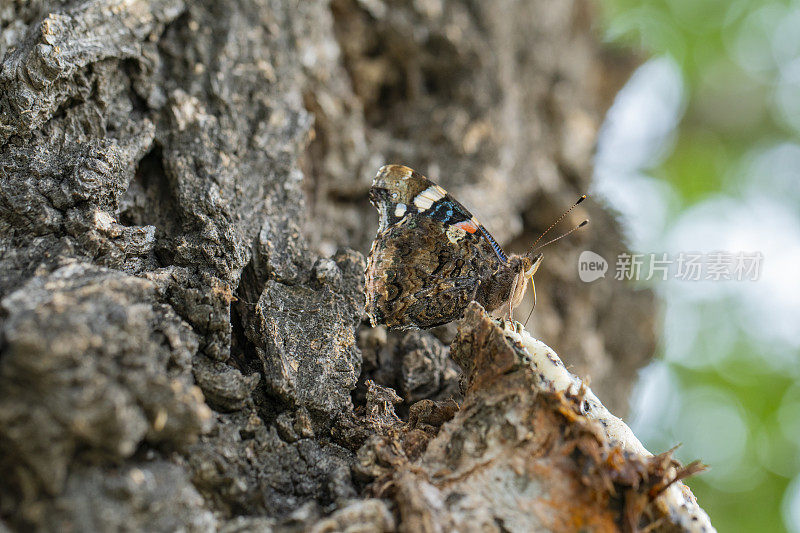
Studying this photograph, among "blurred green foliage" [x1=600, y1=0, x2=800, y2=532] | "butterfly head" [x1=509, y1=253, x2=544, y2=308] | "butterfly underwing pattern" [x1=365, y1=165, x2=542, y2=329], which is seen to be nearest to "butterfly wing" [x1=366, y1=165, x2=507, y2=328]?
"butterfly underwing pattern" [x1=365, y1=165, x2=542, y2=329]

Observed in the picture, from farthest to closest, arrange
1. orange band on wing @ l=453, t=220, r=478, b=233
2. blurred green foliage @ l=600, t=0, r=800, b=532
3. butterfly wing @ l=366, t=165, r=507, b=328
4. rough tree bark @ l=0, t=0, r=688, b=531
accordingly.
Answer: blurred green foliage @ l=600, t=0, r=800, b=532
orange band on wing @ l=453, t=220, r=478, b=233
butterfly wing @ l=366, t=165, r=507, b=328
rough tree bark @ l=0, t=0, r=688, b=531

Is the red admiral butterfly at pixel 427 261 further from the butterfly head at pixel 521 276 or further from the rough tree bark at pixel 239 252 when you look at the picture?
the rough tree bark at pixel 239 252

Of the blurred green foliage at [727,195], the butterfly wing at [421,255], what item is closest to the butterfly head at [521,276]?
the butterfly wing at [421,255]

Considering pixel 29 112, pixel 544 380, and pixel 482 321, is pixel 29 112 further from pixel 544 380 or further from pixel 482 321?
pixel 544 380

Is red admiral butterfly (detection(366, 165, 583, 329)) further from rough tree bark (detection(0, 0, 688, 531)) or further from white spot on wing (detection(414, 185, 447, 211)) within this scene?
rough tree bark (detection(0, 0, 688, 531))

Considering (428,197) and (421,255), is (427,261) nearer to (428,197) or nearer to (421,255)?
(421,255)

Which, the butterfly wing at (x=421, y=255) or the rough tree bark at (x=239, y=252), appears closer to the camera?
the rough tree bark at (x=239, y=252)

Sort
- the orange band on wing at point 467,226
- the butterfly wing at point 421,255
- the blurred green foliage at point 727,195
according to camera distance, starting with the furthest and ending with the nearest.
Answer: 1. the blurred green foliage at point 727,195
2. the orange band on wing at point 467,226
3. the butterfly wing at point 421,255

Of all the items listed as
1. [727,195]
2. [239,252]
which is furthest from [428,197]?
[727,195]
